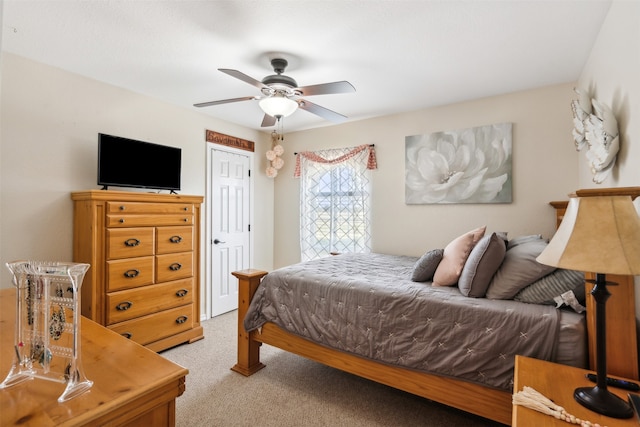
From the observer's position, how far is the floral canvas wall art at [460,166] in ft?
10.5

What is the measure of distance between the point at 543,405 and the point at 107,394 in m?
1.37

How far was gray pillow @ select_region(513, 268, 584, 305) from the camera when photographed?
172 centimetres

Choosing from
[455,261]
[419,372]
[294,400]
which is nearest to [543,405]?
[419,372]

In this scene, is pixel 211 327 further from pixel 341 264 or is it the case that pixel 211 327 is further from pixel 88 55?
pixel 88 55

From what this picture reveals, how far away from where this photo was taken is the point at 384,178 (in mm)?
3951

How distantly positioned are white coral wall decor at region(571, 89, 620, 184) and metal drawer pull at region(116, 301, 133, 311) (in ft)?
11.4

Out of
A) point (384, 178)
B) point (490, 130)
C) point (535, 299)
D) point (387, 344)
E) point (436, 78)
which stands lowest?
point (387, 344)

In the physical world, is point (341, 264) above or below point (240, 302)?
above

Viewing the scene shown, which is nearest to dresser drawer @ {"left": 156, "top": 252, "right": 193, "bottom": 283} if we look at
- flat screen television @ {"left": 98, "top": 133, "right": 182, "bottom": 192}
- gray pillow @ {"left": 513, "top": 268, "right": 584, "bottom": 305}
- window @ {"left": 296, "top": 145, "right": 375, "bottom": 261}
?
flat screen television @ {"left": 98, "top": 133, "right": 182, "bottom": 192}

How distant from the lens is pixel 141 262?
283 centimetres

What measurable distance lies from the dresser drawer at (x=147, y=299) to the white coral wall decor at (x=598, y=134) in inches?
133

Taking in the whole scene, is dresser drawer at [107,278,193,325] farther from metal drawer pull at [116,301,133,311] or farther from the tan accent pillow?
the tan accent pillow

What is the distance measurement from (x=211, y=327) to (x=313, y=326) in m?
1.84

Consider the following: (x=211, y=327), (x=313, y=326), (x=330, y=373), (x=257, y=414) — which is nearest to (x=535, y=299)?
(x=313, y=326)
